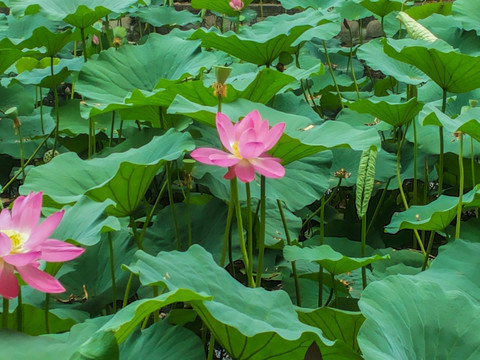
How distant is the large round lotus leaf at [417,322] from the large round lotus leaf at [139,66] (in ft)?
3.05

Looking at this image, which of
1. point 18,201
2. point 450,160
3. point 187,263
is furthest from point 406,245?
point 18,201

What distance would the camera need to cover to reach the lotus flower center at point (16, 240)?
28.5 inches

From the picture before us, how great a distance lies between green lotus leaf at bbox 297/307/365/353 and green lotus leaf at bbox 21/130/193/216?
322 millimetres

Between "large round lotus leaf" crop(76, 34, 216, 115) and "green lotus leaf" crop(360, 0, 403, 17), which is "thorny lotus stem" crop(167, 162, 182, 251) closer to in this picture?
"large round lotus leaf" crop(76, 34, 216, 115)

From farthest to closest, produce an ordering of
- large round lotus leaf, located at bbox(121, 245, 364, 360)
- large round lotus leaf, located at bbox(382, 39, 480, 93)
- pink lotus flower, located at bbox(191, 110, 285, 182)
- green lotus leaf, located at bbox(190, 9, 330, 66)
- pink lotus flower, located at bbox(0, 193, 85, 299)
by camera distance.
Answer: green lotus leaf, located at bbox(190, 9, 330, 66) → large round lotus leaf, located at bbox(382, 39, 480, 93) → pink lotus flower, located at bbox(191, 110, 285, 182) → large round lotus leaf, located at bbox(121, 245, 364, 360) → pink lotus flower, located at bbox(0, 193, 85, 299)

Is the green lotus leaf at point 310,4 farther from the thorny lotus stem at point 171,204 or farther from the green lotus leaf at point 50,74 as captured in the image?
the thorny lotus stem at point 171,204

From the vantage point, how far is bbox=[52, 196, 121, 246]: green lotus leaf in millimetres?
934

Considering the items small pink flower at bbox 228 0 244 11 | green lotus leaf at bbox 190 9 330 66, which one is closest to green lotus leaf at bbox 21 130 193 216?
green lotus leaf at bbox 190 9 330 66

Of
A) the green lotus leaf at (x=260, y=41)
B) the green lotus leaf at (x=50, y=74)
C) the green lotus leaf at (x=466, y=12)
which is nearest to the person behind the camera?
the green lotus leaf at (x=260, y=41)

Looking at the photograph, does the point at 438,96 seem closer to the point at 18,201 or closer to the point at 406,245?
the point at 406,245

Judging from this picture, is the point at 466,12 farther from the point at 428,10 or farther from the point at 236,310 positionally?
the point at 236,310

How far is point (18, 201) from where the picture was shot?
79cm

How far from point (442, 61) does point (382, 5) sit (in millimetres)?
968

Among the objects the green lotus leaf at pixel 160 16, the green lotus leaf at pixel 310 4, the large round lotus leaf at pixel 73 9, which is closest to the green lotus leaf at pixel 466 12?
the green lotus leaf at pixel 310 4
